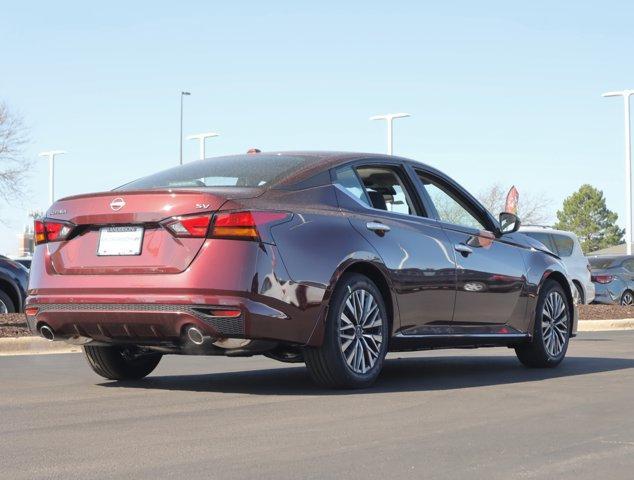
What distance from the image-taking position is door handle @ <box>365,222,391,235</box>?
25.8 feet

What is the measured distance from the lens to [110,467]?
15.8 ft

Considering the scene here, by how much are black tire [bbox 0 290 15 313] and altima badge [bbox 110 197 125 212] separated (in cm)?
882

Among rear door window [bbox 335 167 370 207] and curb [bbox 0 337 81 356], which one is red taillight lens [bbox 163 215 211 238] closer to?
rear door window [bbox 335 167 370 207]

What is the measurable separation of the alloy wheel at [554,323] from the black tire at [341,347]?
94.0 inches

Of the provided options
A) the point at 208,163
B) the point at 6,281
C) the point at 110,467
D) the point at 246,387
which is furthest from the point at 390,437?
the point at 6,281

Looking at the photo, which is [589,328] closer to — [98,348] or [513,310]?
[513,310]

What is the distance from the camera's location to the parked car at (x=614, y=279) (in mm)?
27500

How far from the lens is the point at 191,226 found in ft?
23.2

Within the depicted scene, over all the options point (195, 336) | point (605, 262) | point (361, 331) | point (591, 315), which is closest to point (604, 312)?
point (591, 315)

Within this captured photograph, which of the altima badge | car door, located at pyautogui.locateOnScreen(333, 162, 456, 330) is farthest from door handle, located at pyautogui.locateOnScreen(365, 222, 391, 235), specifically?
the altima badge

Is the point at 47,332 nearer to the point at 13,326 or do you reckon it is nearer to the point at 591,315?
the point at 13,326

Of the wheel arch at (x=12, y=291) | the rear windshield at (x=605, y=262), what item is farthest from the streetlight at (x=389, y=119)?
the wheel arch at (x=12, y=291)

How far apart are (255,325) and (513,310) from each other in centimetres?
299

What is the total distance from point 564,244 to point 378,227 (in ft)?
54.4
